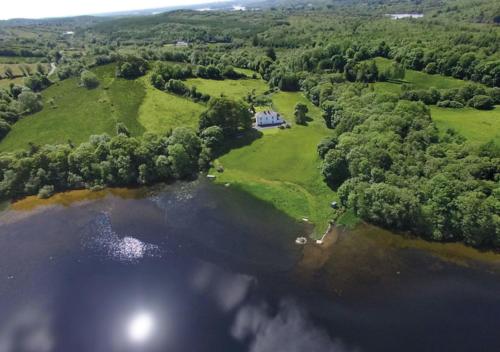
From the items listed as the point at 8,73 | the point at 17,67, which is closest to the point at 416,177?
the point at 8,73

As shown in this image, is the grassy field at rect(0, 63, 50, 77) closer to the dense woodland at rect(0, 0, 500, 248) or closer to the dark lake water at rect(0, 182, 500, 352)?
the dense woodland at rect(0, 0, 500, 248)

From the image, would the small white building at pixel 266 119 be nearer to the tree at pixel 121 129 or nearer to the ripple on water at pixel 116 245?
the tree at pixel 121 129

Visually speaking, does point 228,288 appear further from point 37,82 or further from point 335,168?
point 37,82

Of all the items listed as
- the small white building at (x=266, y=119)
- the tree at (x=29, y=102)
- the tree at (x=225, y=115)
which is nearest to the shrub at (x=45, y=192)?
the tree at (x=225, y=115)

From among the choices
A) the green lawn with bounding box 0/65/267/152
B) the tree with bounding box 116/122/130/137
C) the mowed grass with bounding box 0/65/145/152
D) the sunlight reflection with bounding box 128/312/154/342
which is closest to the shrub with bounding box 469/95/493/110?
the green lawn with bounding box 0/65/267/152

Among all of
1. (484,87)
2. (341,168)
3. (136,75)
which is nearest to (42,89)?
(136,75)

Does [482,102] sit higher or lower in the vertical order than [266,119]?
higher
